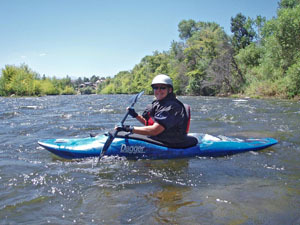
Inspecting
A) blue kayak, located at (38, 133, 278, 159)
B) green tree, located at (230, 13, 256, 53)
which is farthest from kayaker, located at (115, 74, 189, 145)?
green tree, located at (230, 13, 256, 53)

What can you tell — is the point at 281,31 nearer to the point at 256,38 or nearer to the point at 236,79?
the point at 236,79

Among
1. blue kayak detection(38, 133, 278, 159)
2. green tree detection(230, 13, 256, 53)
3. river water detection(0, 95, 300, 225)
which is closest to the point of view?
river water detection(0, 95, 300, 225)

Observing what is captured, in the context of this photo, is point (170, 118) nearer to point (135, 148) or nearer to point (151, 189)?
point (135, 148)

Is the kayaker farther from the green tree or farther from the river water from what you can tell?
the green tree

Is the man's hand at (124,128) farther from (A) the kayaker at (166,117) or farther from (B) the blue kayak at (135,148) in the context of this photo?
(B) the blue kayak at (135,148)

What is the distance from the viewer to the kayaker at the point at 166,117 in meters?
3.92

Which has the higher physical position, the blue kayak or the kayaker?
the kayaker

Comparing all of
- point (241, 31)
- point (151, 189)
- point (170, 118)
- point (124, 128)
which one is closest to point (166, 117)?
point (170, 118)

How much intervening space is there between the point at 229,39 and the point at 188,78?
24.9ft

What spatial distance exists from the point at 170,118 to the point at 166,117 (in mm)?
69

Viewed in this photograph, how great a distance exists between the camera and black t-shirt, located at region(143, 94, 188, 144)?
12.8 feet

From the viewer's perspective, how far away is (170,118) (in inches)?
154

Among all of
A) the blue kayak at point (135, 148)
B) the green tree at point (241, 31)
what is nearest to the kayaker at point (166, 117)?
the blue kayak at point (135, 148)

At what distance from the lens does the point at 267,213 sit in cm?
240
